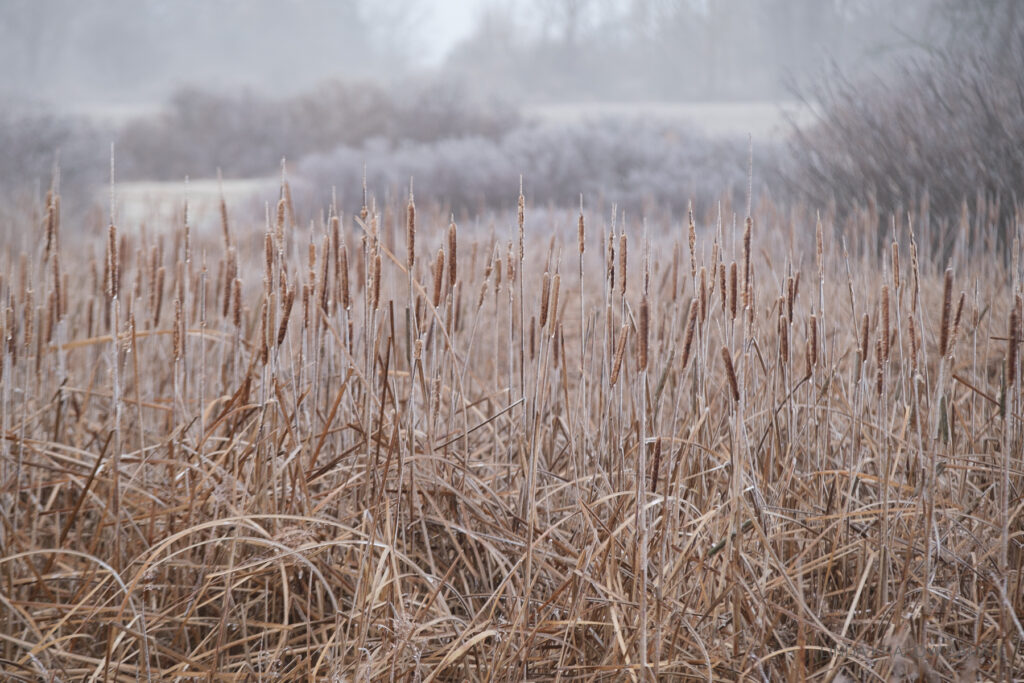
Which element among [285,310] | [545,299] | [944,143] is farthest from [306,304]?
[944,143]

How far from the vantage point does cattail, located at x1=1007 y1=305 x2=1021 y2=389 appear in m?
0.75

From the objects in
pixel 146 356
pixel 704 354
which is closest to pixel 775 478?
pixel 704 354

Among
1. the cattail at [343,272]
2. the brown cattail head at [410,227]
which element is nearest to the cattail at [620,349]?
the brown cattail head at [410,227]

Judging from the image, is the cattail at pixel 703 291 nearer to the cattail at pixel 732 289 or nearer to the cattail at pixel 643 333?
the cattail at pixel 732 289

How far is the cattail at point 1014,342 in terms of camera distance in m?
0.75

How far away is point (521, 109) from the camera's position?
9.15 m

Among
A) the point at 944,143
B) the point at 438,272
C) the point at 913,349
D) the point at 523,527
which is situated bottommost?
the point at 523,527

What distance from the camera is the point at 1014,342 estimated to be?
0.80 m

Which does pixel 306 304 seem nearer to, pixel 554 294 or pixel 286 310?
pixel 286 310

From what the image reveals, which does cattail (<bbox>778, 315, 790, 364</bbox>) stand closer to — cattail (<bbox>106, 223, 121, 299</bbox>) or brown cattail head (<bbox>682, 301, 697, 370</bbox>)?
brown cattail head (<bbox>682, 301, 697, 370</bbox>)

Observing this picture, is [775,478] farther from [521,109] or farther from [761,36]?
[761,36]

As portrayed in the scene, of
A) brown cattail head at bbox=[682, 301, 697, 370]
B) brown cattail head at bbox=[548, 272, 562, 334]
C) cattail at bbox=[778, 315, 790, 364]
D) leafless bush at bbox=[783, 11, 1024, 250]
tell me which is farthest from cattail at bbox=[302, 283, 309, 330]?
leafless bush at bbox=[783, 11, 1024, 250]

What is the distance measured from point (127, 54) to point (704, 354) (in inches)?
1013

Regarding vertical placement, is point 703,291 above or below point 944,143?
below
